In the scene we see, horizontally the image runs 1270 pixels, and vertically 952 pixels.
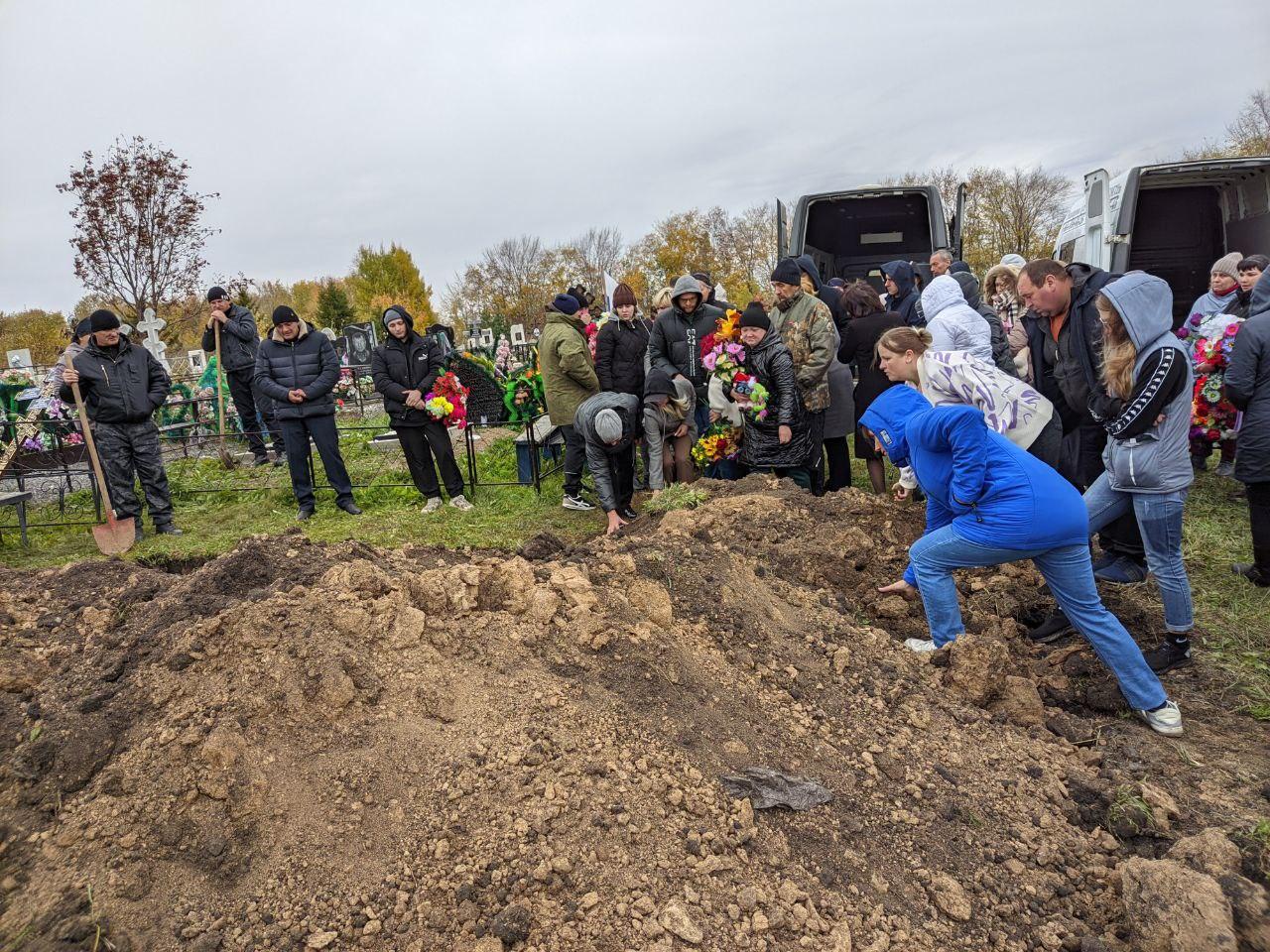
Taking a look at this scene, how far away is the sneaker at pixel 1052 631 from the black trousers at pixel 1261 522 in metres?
1.36

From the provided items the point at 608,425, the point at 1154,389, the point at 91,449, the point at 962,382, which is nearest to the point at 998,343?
the point at 962,382

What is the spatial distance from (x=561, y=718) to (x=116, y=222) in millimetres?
16918

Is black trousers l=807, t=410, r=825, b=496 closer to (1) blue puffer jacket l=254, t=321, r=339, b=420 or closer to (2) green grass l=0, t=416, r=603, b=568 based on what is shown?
(2) green grass l=0, t=416, r=603, b=568

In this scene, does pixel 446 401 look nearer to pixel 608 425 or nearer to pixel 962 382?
pixel 608 425

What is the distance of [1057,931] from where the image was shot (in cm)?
227

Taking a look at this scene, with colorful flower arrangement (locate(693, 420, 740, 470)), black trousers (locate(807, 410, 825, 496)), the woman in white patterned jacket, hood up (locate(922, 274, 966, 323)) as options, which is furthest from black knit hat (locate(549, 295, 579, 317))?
the woman in white patterned jacket

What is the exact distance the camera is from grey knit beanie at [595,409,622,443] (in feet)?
21.0

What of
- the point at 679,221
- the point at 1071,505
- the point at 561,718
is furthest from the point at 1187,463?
the point at 679,221

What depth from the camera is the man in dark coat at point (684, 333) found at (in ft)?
21.9

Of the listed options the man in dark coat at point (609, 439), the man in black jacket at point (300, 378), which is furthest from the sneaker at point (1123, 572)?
the man in black jacket at point (300, 378)

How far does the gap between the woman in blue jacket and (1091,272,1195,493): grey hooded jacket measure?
1.99 feet

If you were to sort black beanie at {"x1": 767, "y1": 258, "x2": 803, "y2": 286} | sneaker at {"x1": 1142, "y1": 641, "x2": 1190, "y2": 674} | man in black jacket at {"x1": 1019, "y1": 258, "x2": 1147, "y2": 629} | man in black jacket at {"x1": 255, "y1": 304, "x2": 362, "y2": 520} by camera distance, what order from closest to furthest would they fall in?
sneaker at {"x1": 1142, "y1": 641, "x2": 1190, "y2": 674}
man in black jacket at {"x1": 1019, "y1": 258, "x2": 1147, "y2": 629}
black beanie at {"x1": 767, "y1": 258, "x2": 803, "y2": 286}
man in black jacket at {"x1": 255, "y1": 304, "x2": 362, "y2": 520}

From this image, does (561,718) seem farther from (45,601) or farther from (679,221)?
(679,221)

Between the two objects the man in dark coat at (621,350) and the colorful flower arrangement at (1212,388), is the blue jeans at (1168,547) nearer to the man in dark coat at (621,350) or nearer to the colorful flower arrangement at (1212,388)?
the colorful flower arrangement at (1212,388)
